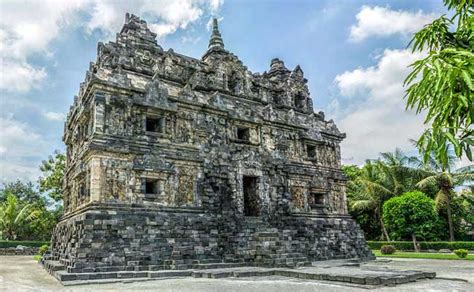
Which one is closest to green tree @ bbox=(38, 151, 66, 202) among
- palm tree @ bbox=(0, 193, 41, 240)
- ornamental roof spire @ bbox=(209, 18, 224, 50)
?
palm tree @ bbox=(0, 193, 41, 240)

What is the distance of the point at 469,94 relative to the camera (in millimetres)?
3383

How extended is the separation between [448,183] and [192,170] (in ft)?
72.3

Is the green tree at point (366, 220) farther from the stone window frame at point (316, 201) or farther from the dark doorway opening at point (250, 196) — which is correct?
the dark doorway opening at point (250, 196)

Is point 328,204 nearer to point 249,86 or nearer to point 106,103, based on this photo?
point 249,86

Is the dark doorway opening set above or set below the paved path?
above

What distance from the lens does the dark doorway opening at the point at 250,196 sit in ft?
56.2

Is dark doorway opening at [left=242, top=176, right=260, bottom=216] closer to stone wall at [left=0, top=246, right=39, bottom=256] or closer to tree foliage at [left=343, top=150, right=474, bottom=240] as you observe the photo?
tree foliage at [left=343, top=150, right=474, bottom=240]

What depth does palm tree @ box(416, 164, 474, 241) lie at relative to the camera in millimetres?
27969

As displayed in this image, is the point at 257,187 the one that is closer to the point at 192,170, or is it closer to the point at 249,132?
the point at 249,132

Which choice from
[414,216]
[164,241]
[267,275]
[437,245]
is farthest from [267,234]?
[437,245]

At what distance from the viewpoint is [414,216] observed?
26750 mm

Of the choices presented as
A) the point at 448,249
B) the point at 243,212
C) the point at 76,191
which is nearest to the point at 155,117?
the point at 76,191

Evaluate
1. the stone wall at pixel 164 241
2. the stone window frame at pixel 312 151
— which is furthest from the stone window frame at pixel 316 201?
the stone wall at pixel 164 241

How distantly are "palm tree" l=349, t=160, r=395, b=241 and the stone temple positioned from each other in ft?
40.9
